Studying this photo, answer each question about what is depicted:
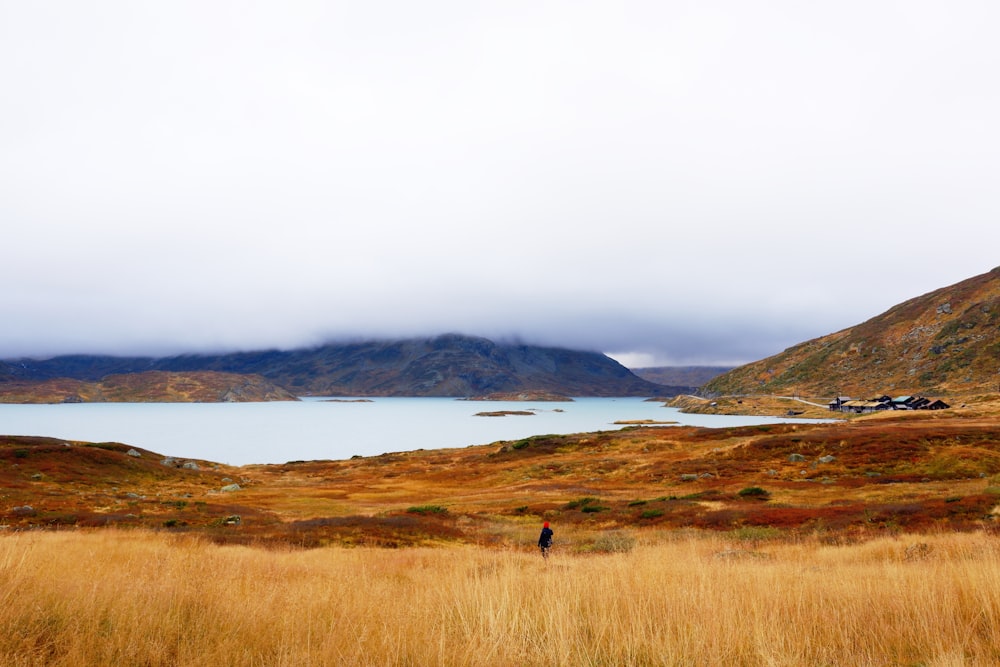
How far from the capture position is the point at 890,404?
436 ft

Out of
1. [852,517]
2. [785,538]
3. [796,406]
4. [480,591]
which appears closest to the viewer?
[480,591]

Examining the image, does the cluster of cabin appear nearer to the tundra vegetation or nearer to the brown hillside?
the brown hillside

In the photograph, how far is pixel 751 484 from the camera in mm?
43438

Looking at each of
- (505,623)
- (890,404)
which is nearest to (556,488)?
(505,623)

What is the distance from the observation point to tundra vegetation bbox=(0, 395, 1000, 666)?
485cm

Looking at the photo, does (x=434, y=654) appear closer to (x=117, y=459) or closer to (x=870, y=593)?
(x=870, y=593)

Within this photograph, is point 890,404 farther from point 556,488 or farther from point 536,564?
point 536,564

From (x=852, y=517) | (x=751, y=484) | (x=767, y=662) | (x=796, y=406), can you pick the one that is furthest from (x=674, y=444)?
(x=796, y=406)

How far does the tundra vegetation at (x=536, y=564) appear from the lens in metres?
4.85

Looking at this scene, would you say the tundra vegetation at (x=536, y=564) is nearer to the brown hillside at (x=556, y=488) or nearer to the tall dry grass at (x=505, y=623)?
the tall dry grass at (x=505, y=623)

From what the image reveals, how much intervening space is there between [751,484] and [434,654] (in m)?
45.3

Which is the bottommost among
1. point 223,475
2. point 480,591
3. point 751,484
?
point 223,475

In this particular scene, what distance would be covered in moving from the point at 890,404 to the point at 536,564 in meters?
155

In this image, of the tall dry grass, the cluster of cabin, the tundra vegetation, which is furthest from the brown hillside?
the cluster of cabin
